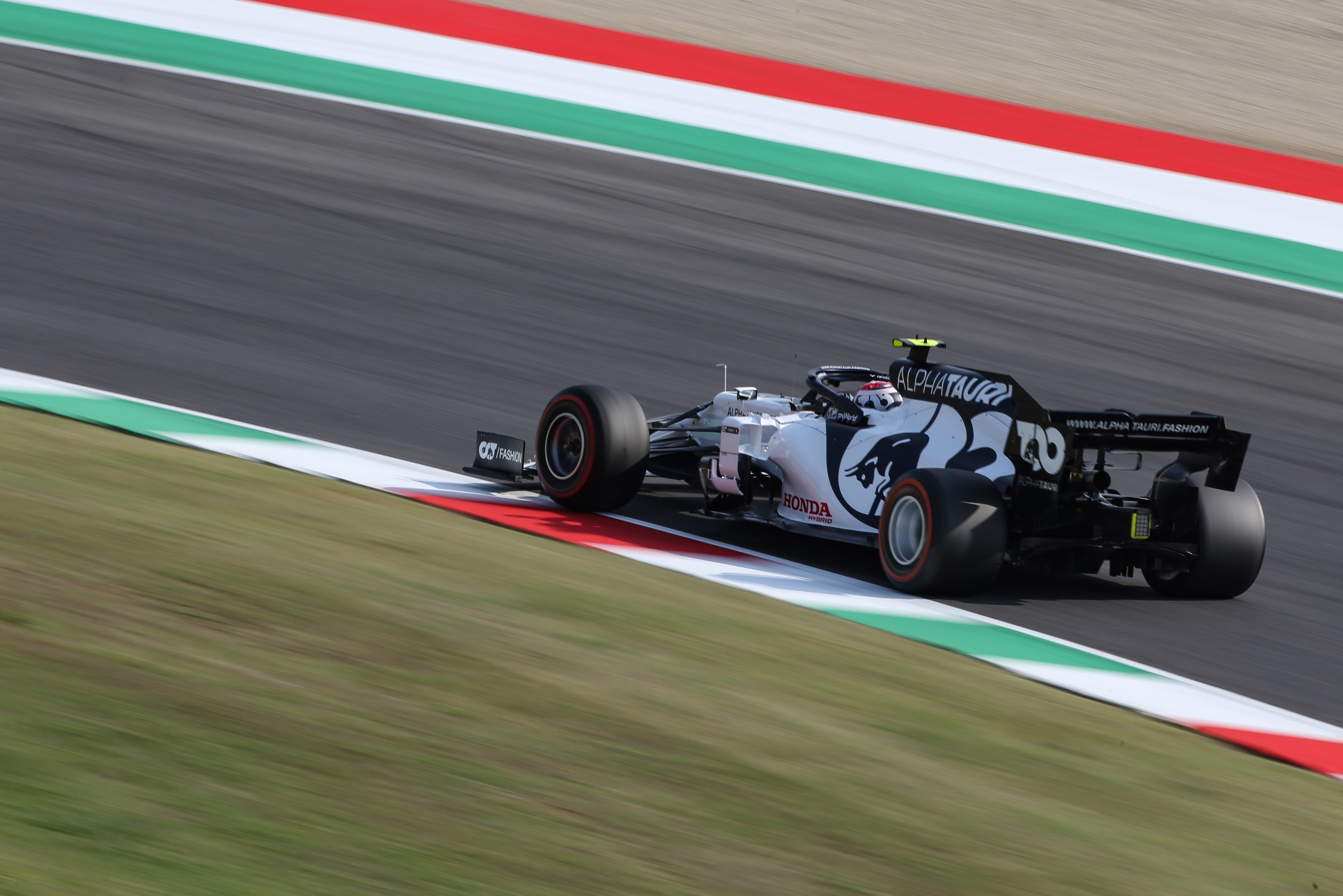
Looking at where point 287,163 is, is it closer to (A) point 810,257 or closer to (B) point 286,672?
(A) point 810,257

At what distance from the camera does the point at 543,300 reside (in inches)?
545

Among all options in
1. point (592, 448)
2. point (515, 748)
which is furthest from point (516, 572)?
point (515, 748)

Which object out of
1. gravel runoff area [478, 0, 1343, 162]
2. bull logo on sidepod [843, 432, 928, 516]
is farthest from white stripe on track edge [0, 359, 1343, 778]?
gravel runoff area [478, 0, 1343, 162]

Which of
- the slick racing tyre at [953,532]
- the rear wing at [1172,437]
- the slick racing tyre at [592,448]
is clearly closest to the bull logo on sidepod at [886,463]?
the slick racing tyre at [953,532]

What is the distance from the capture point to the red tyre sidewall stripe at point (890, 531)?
7727 millimetres

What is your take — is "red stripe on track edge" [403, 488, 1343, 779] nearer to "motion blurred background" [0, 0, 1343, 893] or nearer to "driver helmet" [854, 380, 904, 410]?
"motion blurred background" [0, 0, 1343, 893]

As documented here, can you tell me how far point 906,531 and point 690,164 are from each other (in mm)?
9989

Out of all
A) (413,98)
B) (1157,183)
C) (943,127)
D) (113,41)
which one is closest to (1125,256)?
(1157,183)

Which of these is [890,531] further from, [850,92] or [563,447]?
[850,92]

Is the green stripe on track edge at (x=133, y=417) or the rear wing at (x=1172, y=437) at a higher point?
the rear wing at (x=1172, y=437)

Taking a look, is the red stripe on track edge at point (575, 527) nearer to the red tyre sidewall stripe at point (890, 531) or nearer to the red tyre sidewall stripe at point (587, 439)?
the red tyre sidewall stripe at point (587, 439)

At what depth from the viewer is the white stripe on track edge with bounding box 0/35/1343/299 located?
15859mm

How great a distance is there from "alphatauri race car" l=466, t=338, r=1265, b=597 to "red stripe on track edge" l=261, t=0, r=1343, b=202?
1045cm

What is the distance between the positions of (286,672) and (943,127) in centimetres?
1497
